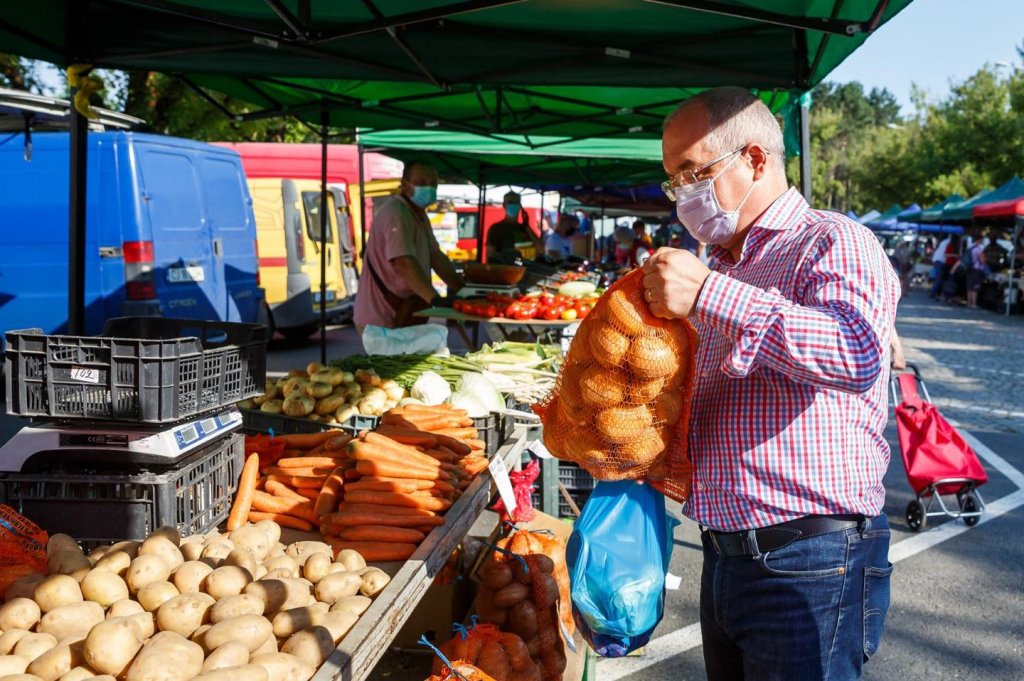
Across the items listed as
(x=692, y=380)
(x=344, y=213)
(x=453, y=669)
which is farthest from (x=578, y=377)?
(x=344, y=213)

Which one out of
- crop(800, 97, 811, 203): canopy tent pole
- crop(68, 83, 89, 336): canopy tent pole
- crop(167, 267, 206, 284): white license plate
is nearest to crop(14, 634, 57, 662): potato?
crop(68, 83, 89, 336): canopy tent pole

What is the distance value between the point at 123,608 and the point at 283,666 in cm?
55

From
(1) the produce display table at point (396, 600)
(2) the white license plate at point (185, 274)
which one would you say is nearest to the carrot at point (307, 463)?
(1) the produce display table at point (396, 600)

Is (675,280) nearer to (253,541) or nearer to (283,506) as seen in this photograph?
(253,541)

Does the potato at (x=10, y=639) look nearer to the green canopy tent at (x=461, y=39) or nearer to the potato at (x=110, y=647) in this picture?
the potato at (x=110, y=647)

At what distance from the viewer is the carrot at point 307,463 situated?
373 cm

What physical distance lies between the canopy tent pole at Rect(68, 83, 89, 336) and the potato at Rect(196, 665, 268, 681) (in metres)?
2.81

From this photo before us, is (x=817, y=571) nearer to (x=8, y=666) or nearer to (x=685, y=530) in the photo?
(x=8, y=666)

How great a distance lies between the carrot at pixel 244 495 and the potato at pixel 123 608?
33.0 inches

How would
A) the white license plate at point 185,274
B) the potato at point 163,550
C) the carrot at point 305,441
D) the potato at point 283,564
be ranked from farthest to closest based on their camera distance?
1. the white license plate at point 185,274
2. the carrot at point 305,441
3. the potato at point 283,564
4. the potato at point 163,550

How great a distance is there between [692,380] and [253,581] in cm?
144

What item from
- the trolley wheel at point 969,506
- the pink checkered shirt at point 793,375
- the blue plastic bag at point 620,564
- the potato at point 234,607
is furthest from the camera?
the trolley wheel at point 969,506

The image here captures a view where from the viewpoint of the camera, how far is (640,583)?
2.24 metres

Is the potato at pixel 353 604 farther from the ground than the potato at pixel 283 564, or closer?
closer
